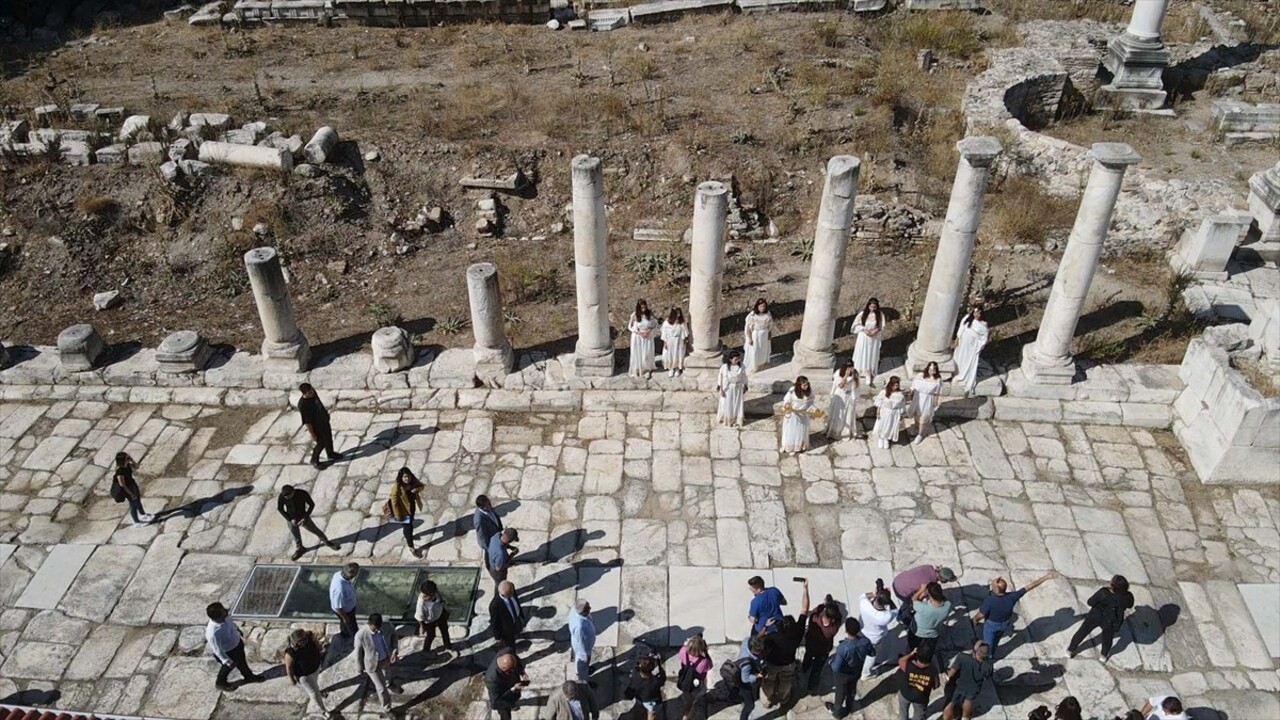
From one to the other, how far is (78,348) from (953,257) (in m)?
11.2

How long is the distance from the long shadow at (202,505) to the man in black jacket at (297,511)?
3.97 ft

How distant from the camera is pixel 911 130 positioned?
56.3 ft

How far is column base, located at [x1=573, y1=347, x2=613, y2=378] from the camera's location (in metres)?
11.6

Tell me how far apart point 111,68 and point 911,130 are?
17170mm

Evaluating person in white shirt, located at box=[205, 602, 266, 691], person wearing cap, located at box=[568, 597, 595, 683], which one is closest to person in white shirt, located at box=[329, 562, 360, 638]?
person in white shirt, located at box=[205, 602, 266, 691]


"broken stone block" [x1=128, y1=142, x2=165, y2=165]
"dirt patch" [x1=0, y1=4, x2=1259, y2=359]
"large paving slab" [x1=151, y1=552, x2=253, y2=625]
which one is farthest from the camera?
"broken stone block" [x1=128, y1=142, x2=165, y2=165]

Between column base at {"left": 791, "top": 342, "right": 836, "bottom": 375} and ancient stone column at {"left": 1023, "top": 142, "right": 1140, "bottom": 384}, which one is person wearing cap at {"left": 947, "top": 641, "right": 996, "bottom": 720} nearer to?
column base at {"left": 791, "top": 342, "right": 836, "bottom": 375}

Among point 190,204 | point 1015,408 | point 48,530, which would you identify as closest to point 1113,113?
point 1015,408

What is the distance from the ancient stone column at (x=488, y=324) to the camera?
11.1m

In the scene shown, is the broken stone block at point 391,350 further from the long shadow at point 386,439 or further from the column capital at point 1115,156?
the column capital at point 1115,156

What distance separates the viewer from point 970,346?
10.9 meters

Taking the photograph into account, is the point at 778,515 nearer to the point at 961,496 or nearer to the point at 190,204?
the point at 961,496

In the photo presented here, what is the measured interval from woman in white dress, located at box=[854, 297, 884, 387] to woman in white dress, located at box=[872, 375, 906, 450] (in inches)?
18.8

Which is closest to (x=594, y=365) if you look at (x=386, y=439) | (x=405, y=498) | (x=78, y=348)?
(x=386, y=439)
